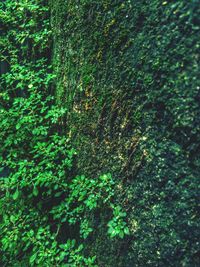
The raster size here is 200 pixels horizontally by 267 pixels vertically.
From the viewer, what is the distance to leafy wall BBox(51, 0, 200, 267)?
1499mm

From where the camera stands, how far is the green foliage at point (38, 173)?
235cm

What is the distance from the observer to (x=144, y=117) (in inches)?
69.5

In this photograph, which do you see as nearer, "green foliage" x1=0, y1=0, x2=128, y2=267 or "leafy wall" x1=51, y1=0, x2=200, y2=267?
"leafy wall" x1=51, y1=0, x2=200, y2=267

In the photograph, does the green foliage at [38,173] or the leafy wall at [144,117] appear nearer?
the leafy wall at [144,117]

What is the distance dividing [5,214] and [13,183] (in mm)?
388

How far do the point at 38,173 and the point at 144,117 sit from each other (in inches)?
49.1

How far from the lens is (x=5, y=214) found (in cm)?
289

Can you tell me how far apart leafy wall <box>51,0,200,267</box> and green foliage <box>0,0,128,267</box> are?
0.55ft

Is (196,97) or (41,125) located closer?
(196,97)

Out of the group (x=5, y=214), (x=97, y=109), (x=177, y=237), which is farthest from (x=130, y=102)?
(x=5, y=214)

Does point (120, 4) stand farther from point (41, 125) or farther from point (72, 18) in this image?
point (41, 125)

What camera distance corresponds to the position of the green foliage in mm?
2350

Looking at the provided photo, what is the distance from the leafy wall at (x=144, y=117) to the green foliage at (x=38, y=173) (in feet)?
0.55

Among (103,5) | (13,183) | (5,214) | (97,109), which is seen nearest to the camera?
(103,5)
